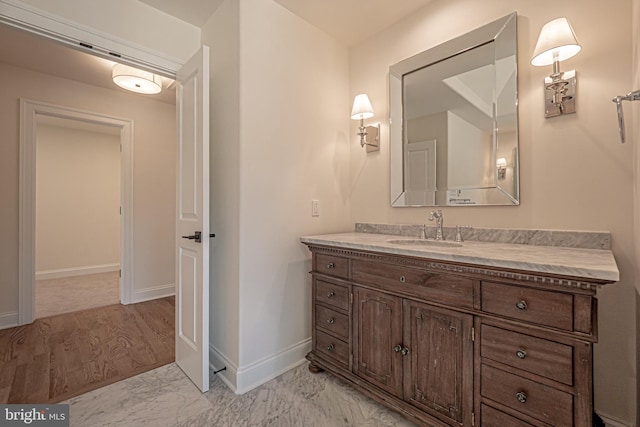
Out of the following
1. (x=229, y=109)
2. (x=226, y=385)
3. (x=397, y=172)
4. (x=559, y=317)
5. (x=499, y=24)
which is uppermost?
(x=499, y=24)

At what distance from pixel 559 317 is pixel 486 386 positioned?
42cm

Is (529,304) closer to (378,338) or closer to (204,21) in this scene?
(378,338)

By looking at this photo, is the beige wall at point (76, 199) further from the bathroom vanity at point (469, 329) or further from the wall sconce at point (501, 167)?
the wall sconce at point (501, 167)

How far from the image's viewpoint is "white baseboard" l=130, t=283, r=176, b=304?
3.62 m

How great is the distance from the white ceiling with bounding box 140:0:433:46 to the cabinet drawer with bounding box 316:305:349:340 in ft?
6.88

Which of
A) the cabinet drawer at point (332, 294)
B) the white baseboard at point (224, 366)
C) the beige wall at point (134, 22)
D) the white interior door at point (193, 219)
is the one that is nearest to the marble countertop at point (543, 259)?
the cabinet drawer at point (332, 294)

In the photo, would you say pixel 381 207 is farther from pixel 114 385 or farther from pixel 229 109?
pixel 114 385

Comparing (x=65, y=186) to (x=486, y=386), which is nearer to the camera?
(x=486, y=386)

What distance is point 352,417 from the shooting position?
1.61m

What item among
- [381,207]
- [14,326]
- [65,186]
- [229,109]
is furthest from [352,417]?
[65,186]

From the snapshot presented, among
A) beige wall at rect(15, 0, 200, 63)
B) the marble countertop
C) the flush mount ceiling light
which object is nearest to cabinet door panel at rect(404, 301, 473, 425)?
the marble countertop

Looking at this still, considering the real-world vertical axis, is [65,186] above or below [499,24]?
below

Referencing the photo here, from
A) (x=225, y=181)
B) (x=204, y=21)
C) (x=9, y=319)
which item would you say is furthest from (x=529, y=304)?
(x=9, y=319)

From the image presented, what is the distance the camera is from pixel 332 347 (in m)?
1.89
